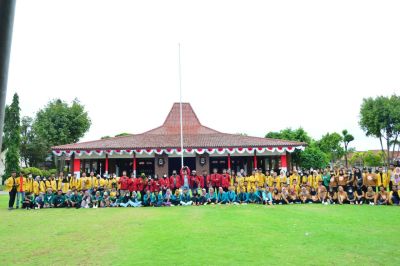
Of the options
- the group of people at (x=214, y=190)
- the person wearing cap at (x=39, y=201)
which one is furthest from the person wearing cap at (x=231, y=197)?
the person wearing cap at (x=39, y=201)

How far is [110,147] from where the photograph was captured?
2445 cm

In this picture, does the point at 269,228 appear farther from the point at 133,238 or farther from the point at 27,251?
A: the point at 27,251

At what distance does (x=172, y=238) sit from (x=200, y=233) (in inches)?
32.1

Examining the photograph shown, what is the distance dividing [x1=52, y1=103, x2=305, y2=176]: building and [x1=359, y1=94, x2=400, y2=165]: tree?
44.4 feet

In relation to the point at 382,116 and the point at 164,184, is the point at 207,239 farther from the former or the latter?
the point at 382,116

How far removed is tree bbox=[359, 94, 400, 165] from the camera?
1340 inches

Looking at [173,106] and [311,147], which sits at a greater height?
[173,106]

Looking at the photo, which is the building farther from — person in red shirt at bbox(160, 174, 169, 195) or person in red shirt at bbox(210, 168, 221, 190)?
person in red shirt at bbox(160, 174, 169, 195)

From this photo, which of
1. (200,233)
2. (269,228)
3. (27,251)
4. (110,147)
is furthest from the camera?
(110,147)

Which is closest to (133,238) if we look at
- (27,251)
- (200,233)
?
(200,233)

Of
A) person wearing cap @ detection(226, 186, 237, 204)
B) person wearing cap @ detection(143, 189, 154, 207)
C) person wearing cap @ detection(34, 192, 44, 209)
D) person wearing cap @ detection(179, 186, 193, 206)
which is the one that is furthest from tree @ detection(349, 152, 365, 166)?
person wearing cap @ detection(34, 192, 44, 209)

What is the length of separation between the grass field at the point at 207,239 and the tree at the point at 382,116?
2588 centimetres

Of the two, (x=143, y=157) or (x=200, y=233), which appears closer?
(x=200, y=233)

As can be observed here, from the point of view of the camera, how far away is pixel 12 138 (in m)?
38.4
